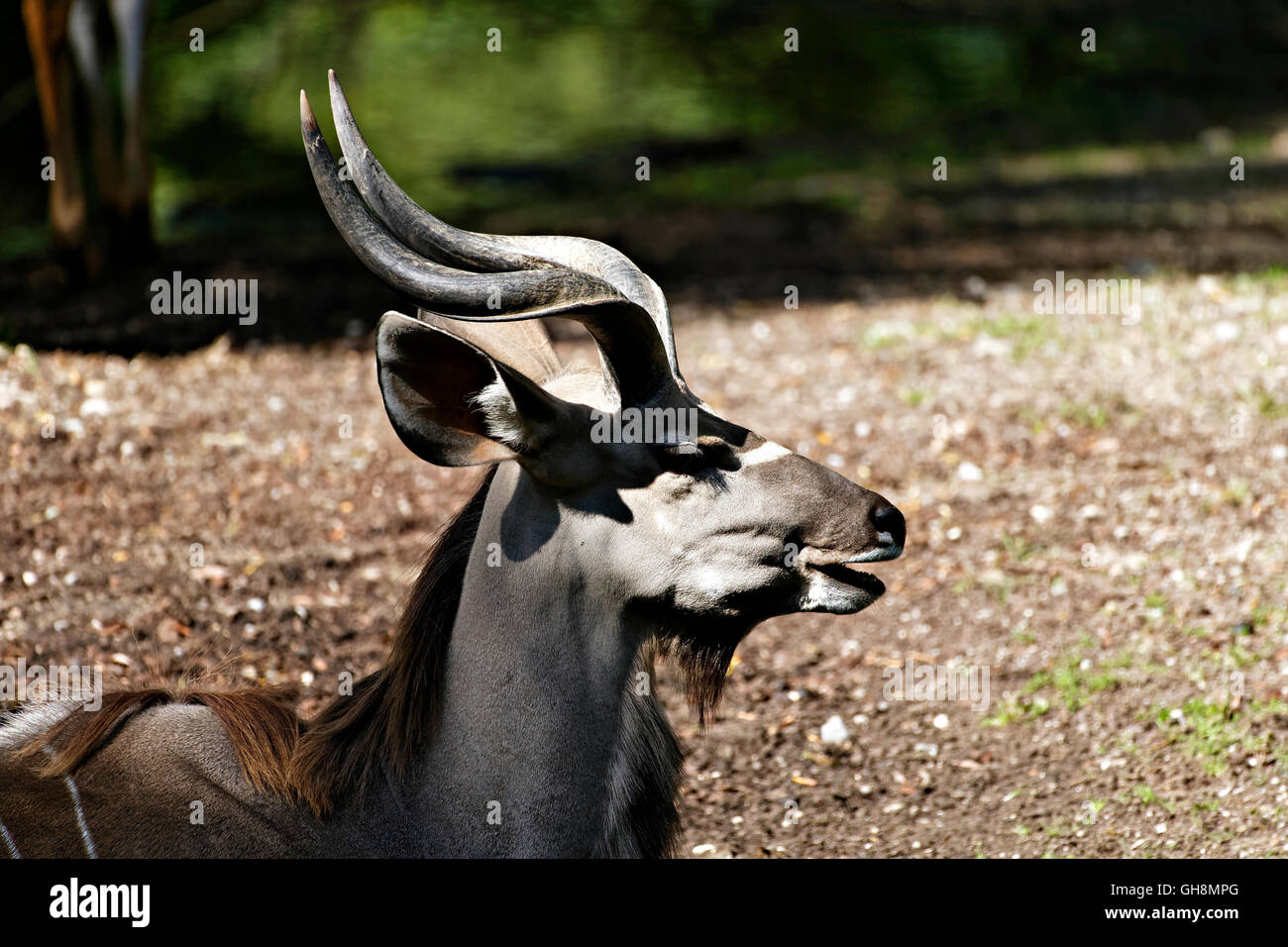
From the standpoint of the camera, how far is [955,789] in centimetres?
484

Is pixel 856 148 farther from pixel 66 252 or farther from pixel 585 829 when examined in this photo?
pixel 585 829

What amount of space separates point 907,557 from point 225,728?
3.66 meters

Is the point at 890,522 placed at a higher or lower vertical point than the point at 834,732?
higher

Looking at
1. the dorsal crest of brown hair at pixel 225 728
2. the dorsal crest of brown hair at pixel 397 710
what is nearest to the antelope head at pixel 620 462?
the dorsal crest of brown hair at pixel 397 710

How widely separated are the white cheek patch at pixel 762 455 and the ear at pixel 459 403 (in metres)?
0.43

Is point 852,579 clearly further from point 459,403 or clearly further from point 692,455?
point 459,403

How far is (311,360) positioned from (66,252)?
1.82 meters

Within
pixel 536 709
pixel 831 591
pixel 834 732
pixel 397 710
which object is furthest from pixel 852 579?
pixel 834 732

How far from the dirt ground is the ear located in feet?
3.92

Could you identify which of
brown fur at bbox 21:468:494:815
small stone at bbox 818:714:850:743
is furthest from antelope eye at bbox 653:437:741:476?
small stone at bbox 818:714:850:743

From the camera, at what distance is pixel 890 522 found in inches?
131

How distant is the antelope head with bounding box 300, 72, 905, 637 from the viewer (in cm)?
320

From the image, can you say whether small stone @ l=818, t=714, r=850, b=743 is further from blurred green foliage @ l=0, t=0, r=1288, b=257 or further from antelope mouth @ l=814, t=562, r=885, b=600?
blurred green foliage @ l=0, t=0, r=1288, b=257

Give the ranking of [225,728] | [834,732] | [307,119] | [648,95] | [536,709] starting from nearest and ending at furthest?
[307,119] < [536,709] < [225,728] < [834,732] < [648,95]
